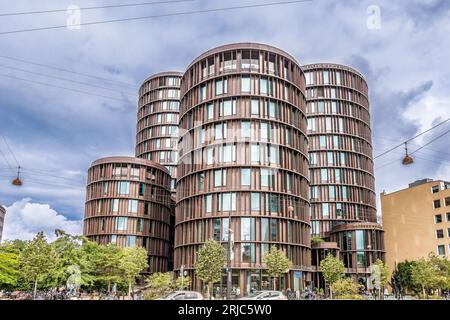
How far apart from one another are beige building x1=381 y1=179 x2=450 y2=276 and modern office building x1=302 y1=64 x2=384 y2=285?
26.4 ft

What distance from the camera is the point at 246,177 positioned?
63.7 meters

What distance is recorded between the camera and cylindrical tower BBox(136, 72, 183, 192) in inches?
4668

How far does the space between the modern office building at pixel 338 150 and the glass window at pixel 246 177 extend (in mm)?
40090

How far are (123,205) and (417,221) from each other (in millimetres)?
58568

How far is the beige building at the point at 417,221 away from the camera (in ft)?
259

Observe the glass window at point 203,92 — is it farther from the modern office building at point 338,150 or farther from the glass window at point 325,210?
the glass window at point 325,210

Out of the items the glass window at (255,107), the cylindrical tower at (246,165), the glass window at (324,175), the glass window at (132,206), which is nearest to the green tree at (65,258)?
the cylindrical tower at (246,165)

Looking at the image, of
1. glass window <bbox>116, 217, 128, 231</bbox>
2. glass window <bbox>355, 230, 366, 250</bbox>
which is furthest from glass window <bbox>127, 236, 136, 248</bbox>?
glass window <bbox>355, 230, 366, 250</bbox>

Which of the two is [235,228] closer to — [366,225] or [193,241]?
[193,241]

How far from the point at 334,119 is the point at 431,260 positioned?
47.1 m

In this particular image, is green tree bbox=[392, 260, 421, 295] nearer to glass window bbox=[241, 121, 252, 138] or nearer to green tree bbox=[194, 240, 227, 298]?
glass window bbox=[241, 121, 252, 138]

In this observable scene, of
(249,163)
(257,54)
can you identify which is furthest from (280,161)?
(257,54)

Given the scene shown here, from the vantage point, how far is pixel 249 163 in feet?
210

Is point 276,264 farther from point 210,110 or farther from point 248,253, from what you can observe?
point 210,110
